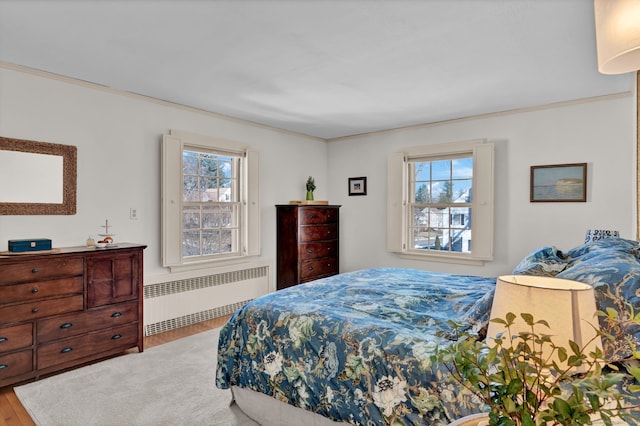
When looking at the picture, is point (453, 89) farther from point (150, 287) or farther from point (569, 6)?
point (150, 287)

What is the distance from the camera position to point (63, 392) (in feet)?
8.68

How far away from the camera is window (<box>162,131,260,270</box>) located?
4039 mm

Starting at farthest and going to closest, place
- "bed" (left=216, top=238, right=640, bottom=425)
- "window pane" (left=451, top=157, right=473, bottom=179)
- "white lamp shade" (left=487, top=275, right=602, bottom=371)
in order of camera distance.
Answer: "window pane" (left=451, top=157, right=473, bottom=179)
"bed" (left=216, top=238, right=640, bottom=425)
"white lamp shade" (left=487, top=275, right=602, bottom=371)

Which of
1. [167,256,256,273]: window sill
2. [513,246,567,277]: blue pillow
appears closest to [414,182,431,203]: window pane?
[167,256,256,273]: window sill

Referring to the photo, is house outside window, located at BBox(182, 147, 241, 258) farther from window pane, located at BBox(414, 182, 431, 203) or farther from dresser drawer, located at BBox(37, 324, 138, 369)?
window pane, located at BBox(414, 182, 431, 203)

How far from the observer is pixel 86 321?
121 inches

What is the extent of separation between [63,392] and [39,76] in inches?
102

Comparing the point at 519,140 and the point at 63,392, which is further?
the point at 519,140

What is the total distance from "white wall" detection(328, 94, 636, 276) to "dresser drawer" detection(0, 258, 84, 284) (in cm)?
381

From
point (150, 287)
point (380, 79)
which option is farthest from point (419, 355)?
point (150, 287)

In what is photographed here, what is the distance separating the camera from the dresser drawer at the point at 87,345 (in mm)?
2852

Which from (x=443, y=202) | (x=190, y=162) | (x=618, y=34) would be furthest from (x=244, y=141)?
(x=618, y=34)

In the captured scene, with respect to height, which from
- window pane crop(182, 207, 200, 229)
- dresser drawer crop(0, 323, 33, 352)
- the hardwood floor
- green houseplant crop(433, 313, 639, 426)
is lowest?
the hardwood floor

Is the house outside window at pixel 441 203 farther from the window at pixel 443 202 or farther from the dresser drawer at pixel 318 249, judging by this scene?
the dresser drawer at pixel 318 249
